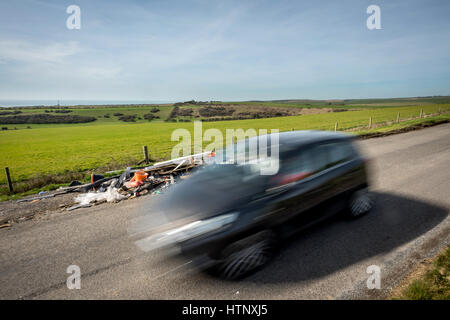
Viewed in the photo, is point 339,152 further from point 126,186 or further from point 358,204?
point 126,186

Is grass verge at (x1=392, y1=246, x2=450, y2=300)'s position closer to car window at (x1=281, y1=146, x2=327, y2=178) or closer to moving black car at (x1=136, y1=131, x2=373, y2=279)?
moving black car at (x1=136, y1=131, x2=373, y2=279)

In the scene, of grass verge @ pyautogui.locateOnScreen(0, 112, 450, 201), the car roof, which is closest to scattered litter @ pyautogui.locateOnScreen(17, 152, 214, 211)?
grass verge @ pyautogui.locateOnScreen(0, 112, 450, 201)

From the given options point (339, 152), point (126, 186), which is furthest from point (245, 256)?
point (126, 186)

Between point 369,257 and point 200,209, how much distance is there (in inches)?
102

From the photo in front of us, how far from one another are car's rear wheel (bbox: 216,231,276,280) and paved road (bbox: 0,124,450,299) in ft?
0.40

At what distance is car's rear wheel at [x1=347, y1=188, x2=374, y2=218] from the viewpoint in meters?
4.56

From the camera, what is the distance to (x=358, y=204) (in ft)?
15.3

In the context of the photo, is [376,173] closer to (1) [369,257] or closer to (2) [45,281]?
(1) [369,257]

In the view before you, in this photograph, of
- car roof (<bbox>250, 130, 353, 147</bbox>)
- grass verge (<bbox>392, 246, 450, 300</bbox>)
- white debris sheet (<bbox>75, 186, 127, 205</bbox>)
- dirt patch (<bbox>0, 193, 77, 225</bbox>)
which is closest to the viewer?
grass verge (<bbox>392, 246, 450, 300</bbox>)

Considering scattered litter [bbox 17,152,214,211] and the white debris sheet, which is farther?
scattered litter [bbox 17,152,214,211]

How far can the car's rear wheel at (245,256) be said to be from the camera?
3156mm

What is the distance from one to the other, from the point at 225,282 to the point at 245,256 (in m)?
0.43
